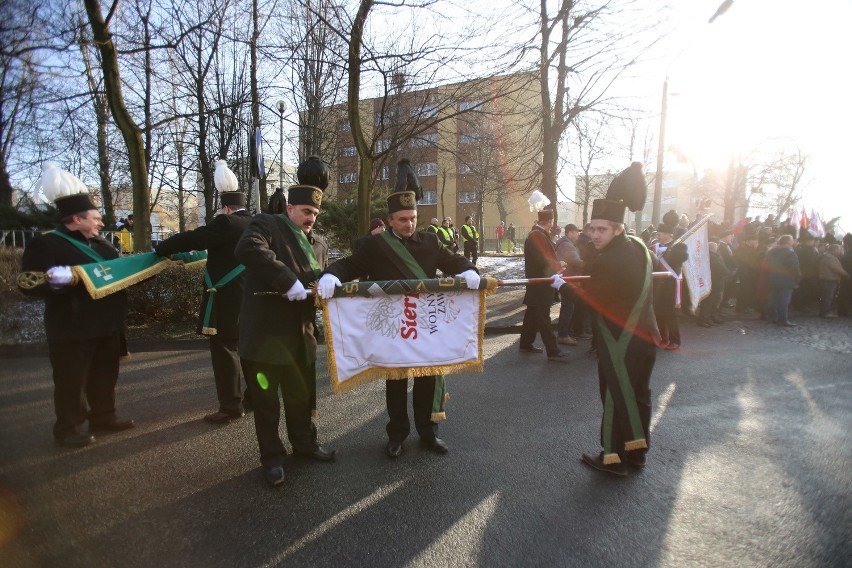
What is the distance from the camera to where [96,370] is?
4277 millimetres

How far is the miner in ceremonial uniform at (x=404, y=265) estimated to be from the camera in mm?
3736

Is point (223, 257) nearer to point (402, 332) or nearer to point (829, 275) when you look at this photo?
point (402, 332)

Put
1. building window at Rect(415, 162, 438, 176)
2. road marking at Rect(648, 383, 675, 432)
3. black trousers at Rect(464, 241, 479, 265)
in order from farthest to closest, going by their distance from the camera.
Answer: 1. building window at Rect(415, 162, 438, 176)
2. black trousers at Rect(464, 241, 479, 265)
3. road marking at Rect(648, 383, 675, 432)

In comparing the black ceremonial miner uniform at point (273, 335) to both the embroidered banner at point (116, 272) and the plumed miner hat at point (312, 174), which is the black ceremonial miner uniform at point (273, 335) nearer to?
the plumed miner hat at point (312, 174)

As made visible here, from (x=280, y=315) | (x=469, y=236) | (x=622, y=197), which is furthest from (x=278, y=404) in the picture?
(x=469, y=236)

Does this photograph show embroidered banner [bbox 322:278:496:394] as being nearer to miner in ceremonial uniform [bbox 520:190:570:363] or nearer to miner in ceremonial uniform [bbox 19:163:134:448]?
miner in ceremonial uniform [bbox 19:163:134:448]

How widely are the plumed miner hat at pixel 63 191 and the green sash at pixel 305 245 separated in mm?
1796

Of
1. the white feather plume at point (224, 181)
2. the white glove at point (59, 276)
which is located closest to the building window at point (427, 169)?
the white feather plume at point (224, 181)

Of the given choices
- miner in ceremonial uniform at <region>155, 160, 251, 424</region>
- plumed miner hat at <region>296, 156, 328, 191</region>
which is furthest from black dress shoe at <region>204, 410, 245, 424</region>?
plumed miner hat at <region>296, 156, 328, 191</region>

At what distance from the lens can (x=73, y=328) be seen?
155 inches

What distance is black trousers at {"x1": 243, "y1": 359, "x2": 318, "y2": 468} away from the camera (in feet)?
11.4

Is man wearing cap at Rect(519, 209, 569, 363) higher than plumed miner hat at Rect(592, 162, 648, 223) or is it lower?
lower

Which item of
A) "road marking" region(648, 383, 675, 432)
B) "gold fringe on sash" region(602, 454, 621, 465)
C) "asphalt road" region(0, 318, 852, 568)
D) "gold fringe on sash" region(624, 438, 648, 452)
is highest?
"gold fringe on sash" region(624, 438, 648, 452)

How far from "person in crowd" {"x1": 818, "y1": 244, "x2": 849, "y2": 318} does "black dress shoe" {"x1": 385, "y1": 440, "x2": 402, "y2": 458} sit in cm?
1150
